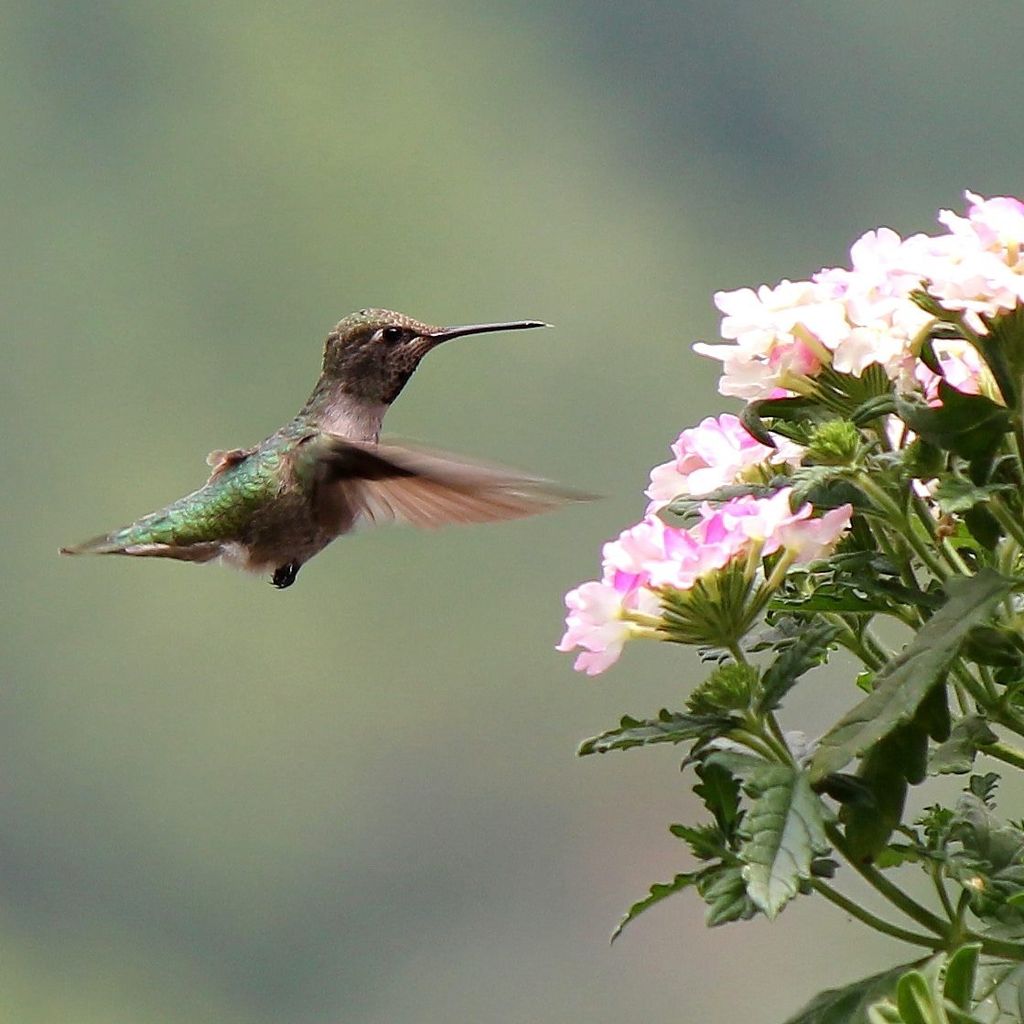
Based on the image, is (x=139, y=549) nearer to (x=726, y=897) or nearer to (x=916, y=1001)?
(x=726, y=897)

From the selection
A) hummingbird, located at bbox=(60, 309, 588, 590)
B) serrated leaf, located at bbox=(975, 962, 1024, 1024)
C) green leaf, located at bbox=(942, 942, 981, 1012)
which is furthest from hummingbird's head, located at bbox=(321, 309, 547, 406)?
green leaf, located at bbox=(942, 942, 981, 1012)

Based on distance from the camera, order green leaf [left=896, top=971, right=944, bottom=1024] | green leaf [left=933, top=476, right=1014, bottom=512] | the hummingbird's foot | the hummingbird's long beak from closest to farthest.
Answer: green leaf [left=896, top=971, right=944, bottom=1024] → green leaf [left=933, top=476, right=1014, bottom=512] → the hummingbird's long beak → the hummingbird's foot

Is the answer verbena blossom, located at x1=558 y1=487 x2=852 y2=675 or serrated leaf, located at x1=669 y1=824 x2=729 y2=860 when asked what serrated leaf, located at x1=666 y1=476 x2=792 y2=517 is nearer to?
verbena blossom, located at x1=558 y1=487 x2=852 y2=675

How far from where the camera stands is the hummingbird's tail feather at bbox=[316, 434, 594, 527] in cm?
114

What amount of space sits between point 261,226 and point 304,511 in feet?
8.91

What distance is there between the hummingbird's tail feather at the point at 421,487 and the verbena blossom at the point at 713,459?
0.51ft

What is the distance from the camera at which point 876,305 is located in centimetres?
73

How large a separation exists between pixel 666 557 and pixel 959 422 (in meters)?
0.15

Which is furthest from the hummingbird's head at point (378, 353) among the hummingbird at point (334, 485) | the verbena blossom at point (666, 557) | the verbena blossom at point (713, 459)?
the verbena blossom at point (666, 557)

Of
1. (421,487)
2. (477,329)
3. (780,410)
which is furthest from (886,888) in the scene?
(477,329)

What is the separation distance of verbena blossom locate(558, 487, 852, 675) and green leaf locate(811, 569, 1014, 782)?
2.7 inches

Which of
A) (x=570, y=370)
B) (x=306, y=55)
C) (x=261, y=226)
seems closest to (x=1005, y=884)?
(x=570, y=370)

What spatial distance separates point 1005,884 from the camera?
0.74m

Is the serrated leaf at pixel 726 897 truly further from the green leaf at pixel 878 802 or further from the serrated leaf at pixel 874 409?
the serrated leaf at pixel 874 409
